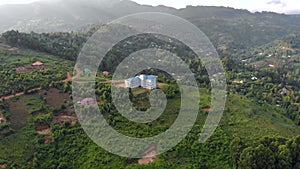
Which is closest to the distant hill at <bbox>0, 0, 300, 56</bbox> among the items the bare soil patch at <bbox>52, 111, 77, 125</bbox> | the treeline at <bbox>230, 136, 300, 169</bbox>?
the treeline at <bbox>230, 136, 300, 169</bbox>

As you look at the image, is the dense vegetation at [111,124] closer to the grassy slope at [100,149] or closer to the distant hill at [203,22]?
the grassy slope at [100,149]

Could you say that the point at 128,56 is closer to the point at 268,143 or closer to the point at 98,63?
the point at 98,63

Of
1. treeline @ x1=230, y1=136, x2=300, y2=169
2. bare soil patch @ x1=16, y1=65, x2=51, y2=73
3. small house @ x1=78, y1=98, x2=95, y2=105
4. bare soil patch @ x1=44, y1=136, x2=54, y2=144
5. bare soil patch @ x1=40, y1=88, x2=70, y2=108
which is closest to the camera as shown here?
treeline @ x1=230, y1=136, x2=300, y2=169

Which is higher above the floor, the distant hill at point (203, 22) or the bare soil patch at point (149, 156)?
the distant hill at point (203, 22)

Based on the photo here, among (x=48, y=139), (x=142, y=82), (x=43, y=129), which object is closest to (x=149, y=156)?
(x=48, y=139)

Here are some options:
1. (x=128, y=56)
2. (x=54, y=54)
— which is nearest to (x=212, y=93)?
(x=54, y=54)

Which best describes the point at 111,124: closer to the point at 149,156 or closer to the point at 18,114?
the point at 149,156

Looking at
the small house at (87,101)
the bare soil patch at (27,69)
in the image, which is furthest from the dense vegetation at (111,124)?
the small house at (87,101)

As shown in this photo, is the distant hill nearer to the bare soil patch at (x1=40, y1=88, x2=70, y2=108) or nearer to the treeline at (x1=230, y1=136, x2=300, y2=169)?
the bare soil patch at (x1=40, y1=88, x2=70, y2=108)

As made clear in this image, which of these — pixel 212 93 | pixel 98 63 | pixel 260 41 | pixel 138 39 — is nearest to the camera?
pixel 212 93

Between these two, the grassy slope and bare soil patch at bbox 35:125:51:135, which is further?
bare soil patch at bbox 35:125:51:135

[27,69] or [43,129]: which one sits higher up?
[27,69]
